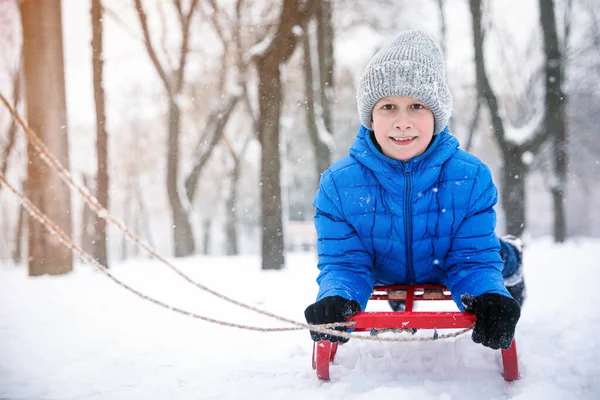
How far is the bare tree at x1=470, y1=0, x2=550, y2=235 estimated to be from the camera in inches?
254

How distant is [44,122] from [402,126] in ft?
13.8

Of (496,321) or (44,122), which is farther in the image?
(44,122)

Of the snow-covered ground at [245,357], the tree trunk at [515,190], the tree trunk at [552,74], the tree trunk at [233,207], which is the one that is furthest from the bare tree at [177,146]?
the tree trunk at [552,74]

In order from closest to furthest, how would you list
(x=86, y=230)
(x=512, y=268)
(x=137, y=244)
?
(x=137, y=244) < (x=512, y=268) < (x=86, y=230)

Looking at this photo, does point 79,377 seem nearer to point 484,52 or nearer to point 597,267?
point 597,267

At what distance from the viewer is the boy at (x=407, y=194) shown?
207 centimetres

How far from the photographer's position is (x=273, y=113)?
5312mm

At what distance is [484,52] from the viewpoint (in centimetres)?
662

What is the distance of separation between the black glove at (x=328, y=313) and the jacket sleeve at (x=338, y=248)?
0.24 meters

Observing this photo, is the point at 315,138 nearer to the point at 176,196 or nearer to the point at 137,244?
the point at 176,196

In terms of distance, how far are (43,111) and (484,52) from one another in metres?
5.62

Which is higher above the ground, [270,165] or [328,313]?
[270,165]

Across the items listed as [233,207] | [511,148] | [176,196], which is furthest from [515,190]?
[233,207]

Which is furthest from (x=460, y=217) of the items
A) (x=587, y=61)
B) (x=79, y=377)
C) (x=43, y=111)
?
(x=587, y=61)
